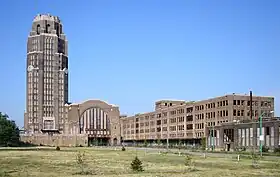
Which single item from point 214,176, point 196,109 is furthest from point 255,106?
point 214,176

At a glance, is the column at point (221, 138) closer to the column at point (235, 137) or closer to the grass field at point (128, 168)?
the column at point (235, 137)

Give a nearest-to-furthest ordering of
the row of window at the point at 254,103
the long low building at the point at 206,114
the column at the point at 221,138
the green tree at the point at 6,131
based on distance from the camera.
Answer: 1. the column at the point at 221,138
2. the long low building at the point at 206,114
3. the row of window at the point at 254,103
4. the green tree at the point at 6,131

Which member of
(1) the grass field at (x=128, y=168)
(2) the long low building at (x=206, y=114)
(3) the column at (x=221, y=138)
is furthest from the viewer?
(2) the long low building at (x=206, y=114)

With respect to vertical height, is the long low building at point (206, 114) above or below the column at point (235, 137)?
above

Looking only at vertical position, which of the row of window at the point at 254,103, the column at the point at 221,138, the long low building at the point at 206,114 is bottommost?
the column at the point at 221,138

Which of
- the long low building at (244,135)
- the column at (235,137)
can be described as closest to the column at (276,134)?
the long low building at (244,135)

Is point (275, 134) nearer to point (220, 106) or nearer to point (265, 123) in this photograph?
point (265, 123)

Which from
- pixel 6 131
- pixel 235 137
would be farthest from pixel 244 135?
pixel 6 131

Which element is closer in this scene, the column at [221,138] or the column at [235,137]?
the column at [235,137]

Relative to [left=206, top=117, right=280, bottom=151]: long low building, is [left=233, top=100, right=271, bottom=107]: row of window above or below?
above

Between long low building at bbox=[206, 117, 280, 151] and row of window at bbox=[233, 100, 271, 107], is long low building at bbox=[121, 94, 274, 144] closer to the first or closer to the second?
row of window at bbox=[233, 100, 271, 107]

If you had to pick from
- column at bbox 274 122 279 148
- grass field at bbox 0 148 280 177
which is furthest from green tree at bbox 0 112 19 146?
grass field at bbox 0 148 280 177

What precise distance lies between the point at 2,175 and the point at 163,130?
164 m

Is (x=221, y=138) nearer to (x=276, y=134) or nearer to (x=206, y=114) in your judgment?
(x=206, y=114)
